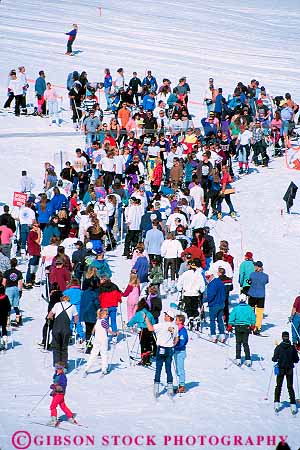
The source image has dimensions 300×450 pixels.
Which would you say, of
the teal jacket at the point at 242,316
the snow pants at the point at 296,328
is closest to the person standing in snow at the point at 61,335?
the teal jacket at the point at 242,316

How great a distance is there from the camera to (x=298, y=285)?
25.5 m

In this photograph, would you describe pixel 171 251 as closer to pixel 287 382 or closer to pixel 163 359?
pixel 163 359

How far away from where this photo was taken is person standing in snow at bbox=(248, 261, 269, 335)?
21.6m

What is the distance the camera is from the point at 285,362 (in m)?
18.4

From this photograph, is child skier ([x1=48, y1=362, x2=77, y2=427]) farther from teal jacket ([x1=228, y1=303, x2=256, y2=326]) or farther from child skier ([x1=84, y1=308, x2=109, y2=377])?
teal jacket ([x1=228, y1=303, x2=256, y2=326])

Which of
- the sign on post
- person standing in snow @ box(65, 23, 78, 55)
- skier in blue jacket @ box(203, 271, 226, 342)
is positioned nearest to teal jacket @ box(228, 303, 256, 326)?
skier in blue jacket @ box(203, 271, 226, 342)

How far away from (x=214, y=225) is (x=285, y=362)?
1054 centimetres

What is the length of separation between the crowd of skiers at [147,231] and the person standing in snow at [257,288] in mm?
17

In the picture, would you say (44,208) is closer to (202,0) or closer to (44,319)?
(44,319)

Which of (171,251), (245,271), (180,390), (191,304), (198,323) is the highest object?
(171,251)

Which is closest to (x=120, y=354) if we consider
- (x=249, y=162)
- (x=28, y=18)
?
(x=249, y=162)

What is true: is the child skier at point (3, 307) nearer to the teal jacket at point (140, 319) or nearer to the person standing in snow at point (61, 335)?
the person standing in snow at point (61, 335)

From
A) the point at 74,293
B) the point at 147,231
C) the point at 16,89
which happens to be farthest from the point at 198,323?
the point at 16,89

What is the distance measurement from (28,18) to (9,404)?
3931 cm
